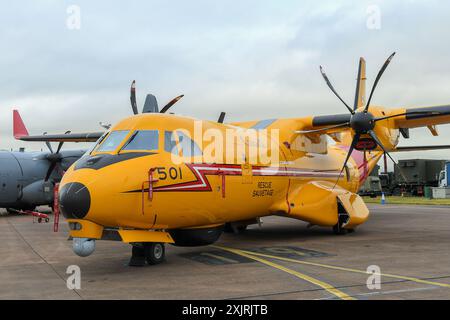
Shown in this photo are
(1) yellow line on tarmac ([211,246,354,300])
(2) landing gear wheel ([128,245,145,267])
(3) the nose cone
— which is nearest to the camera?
(1) yellow line on tarmac ([211,246,354,300])

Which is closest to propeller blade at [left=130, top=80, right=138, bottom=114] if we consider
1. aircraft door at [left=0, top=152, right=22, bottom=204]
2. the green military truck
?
aircraft door at [left=0, top=152, right=22, bottom=204]

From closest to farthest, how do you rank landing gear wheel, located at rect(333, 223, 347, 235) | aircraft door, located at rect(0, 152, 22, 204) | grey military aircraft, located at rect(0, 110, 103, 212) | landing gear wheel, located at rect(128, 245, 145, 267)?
1. landing gear wheel, located at rect(128, 245, 145, 267)
2. landing gear wheel, located at rect(333, 223, 347, 235)
3. aircraft door, located at rect(0, 152, 22, 204)
4. grey military aircraft, located at rect(0, 110, 103, 212)

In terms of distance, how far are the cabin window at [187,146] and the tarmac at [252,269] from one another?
2386 millimetres

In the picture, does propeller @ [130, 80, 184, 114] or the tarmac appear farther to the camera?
propeller @ [130, 80, 184, 114]

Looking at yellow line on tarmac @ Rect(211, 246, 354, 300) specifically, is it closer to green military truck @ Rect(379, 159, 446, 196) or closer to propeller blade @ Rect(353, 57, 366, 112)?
propeller blade @ Rect(353, 57, 366, 112)

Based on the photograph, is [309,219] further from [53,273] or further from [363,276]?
[53,273]

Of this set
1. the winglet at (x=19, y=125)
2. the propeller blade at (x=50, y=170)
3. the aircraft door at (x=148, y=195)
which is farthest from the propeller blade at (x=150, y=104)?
the winglet at (x=19, y=125)

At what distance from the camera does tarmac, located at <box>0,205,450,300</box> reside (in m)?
7.36

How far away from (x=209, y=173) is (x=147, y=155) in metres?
1.73

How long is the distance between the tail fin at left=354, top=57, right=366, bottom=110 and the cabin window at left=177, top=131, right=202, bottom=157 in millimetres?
8047

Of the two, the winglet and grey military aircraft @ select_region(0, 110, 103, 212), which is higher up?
the winglet

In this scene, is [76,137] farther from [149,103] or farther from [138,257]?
[138,257]
